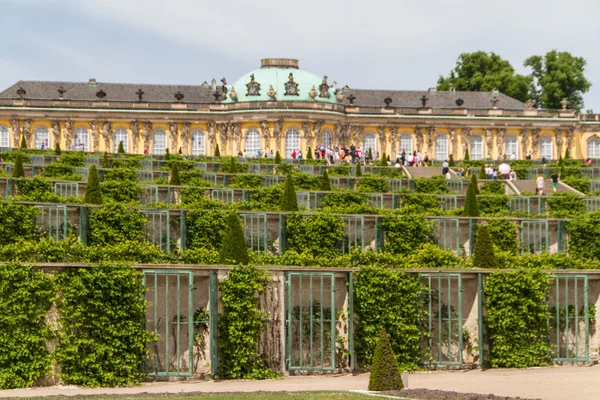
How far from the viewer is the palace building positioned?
74.6 m

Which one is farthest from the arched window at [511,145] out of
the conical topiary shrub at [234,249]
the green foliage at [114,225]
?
the conical topiary shrub at [234,249]

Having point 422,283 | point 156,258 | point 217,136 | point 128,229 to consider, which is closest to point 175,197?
point 128,229

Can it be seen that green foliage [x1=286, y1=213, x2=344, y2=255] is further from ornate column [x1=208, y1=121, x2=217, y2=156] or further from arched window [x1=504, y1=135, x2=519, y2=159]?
arched window [x1=504, y1=135, x2=519, y2=159]

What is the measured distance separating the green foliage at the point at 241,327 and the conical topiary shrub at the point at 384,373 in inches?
114

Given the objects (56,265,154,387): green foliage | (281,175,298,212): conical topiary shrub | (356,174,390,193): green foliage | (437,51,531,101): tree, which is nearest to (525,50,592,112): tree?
(437,51,531,101): tree

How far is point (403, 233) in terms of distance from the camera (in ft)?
89.4

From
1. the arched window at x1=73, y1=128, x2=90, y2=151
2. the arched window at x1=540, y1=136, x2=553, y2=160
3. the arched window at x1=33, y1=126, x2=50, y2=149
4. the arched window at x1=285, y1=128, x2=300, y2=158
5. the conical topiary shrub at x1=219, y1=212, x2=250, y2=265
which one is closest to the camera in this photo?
the conical topiary shrub at x1=219, y1=212, x2=250, y2=265

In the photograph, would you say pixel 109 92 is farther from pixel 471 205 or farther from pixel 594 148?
pixel 471 205

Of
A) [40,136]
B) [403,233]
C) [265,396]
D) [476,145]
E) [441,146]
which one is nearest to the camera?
[265,396]

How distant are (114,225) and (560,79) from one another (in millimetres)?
64457

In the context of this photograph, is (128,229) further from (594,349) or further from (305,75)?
(305,75)

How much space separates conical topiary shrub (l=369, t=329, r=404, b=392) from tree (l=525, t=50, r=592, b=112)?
71.0m

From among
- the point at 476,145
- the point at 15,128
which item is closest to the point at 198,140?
the point at 15,128

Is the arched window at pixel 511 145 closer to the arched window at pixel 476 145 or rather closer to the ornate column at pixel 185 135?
the arched window at pixel 476 145
